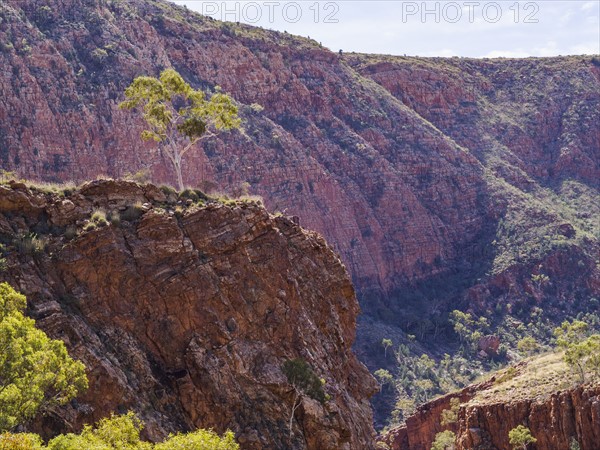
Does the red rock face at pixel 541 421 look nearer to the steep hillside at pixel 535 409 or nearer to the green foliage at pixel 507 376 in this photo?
the steep hillside at pixel 535 409

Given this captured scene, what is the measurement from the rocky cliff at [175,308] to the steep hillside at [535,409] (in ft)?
115

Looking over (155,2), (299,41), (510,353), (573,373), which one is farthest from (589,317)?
(155,2)

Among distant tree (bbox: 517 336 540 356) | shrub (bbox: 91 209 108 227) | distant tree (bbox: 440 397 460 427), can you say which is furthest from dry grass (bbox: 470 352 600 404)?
shrub (bbox: 91 209 108 227)

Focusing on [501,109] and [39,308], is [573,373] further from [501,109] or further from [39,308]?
[501,109]

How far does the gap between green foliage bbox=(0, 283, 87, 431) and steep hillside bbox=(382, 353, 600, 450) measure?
5317 cm

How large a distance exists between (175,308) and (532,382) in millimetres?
51740

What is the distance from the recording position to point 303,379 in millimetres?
34281

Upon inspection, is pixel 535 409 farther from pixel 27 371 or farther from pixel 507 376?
pixel 27 371

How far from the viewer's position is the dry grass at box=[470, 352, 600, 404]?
7325cm

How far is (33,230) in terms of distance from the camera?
3177cm

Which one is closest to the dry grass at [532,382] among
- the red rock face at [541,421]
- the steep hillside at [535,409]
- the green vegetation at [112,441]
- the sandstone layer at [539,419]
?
the steep hillside at [535,409]

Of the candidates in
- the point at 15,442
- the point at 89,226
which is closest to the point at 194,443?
the point at 15,442

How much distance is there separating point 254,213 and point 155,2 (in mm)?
101803

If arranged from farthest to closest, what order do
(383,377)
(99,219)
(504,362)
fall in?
1. (504,362)
2. (383,377)
3. (99,219)
